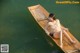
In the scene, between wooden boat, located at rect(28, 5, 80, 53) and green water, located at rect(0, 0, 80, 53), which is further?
green water, located at rect(0, 0, 80, 53)

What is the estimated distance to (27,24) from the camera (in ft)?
12.2

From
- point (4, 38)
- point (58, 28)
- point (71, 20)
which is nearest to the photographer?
point (58, 28)

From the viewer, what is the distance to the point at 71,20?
376 centimetres

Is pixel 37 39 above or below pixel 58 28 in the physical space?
below

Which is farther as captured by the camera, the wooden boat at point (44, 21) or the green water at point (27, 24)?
the green water at point (27, 24)

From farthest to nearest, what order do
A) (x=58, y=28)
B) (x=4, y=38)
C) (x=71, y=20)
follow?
(x=71, y=20), (x=4, y=38), (x=58, y=28)

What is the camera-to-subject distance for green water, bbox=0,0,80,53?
11.3 feet

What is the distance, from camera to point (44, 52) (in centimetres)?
337

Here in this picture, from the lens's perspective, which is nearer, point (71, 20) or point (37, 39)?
point (37, 39)

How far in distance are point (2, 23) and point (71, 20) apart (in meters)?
0.86

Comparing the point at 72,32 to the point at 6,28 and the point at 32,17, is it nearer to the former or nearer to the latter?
the point at 32,17

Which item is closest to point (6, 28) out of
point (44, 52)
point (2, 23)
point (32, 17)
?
point (2, 23)

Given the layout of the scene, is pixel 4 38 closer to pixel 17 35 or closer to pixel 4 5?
pixel 17 35

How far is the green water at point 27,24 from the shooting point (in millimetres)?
3436
